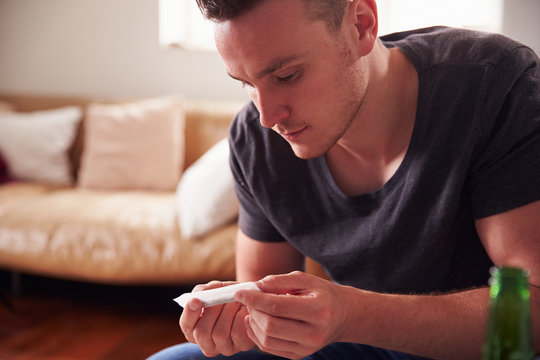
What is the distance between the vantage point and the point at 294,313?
778mm

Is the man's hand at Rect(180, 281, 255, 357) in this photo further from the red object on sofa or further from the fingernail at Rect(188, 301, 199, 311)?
the red object on sofa

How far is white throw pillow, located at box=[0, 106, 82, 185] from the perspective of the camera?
10.6 ft

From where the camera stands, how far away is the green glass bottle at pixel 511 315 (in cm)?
44

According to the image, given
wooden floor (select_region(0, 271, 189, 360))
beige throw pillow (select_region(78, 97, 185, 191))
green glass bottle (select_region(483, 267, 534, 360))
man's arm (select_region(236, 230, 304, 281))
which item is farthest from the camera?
beige throw pillow (select_region(78, 97, 185, 191))

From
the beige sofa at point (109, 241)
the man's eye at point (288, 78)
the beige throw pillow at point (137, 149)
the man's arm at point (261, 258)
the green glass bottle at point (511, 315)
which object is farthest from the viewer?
the beige throw pillow at point (137, 149)

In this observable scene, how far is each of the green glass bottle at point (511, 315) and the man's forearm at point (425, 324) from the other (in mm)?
417

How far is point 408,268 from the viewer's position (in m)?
1.10

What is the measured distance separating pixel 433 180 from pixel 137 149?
87.5 inches

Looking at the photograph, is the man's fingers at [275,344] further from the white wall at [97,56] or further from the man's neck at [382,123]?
the white wall at [97,56]

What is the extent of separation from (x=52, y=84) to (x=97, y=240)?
1779mm

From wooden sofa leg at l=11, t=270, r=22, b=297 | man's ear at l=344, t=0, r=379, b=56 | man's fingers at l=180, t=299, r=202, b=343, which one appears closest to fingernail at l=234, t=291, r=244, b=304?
man's fingers at l=180, t=299, r=202, b=343

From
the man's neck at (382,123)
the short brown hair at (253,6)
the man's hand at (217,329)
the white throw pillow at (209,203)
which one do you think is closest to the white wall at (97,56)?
the white throw pillow at (209,203)

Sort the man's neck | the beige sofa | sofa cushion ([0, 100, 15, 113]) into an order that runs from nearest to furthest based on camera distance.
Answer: the man's neck
the beige sofa
sofa cushion ([0, 100, 15, 113])

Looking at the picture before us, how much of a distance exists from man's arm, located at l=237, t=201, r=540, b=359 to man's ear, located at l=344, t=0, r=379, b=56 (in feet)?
1.25
